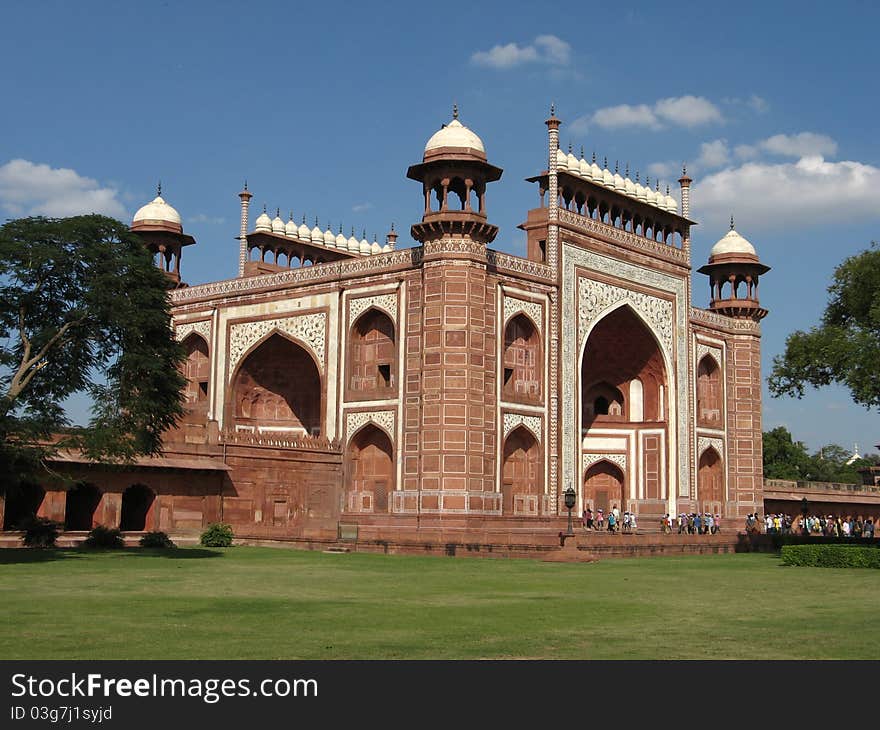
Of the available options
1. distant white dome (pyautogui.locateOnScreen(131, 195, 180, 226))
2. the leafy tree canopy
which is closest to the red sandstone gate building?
distant white dome (pyautogui.locateOnScreen(131, 195, 180, 226))

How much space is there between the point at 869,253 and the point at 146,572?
624 inches

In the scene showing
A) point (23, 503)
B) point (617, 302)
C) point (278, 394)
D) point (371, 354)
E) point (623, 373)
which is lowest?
point (23, 503)

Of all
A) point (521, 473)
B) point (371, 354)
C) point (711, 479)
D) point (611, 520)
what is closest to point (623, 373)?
point (711, 479)

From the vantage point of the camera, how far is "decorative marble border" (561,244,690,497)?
3478 cm

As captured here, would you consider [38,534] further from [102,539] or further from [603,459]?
[603,459]

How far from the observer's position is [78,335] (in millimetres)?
18812

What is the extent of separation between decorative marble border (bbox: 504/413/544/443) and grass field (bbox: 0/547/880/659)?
12906 millimetres

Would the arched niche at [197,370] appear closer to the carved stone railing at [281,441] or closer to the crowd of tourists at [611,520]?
the carved stone railing at [281,441]

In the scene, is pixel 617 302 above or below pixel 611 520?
above

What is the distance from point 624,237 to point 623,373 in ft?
18.6

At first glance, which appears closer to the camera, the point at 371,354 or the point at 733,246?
the point at 371,354

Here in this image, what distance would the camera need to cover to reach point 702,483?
1670 inches

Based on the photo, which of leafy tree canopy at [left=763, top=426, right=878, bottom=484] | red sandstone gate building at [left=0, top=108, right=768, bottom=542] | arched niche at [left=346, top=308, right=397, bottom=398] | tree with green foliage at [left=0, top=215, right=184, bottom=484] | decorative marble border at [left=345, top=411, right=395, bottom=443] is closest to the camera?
tree with green foliage at [left=0, top=215, right=184, bottom=484]

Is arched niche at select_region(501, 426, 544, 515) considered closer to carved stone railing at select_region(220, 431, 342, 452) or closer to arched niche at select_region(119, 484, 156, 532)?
carved stone railing at select_region(220, 431, 342, 452)
